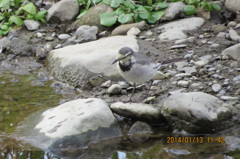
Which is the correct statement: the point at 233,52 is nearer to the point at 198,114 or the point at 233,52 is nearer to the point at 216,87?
the point at 216,87

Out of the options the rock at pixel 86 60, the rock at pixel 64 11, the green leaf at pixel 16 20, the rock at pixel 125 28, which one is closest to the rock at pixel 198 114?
the rock at pixel 86 60

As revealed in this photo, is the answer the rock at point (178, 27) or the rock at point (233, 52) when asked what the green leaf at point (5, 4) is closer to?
the rock at point (178, 27)

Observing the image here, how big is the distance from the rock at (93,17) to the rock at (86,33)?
22 cm

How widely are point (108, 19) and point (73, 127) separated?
Result: 13.9ft

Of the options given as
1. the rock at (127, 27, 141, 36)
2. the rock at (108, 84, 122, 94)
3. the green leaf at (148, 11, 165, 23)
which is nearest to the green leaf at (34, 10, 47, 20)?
the rock at (127, 27, 141, 36)

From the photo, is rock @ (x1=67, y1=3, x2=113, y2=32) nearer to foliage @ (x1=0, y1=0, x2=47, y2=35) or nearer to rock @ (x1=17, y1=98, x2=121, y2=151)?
foliage @ (x1=0, y1=0, x2=47, y2=35)

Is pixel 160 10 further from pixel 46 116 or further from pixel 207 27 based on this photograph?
pixel 46 116

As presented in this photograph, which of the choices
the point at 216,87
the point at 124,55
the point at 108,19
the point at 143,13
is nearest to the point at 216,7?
the point at 143,13

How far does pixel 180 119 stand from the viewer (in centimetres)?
543

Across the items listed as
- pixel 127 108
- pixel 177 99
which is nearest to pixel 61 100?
pixel 127 108

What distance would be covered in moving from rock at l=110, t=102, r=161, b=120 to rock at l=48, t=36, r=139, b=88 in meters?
1.53

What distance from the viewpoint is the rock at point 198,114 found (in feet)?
17.2

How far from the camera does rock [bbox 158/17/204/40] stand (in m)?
8.34

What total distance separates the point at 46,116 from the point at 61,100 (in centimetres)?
103
